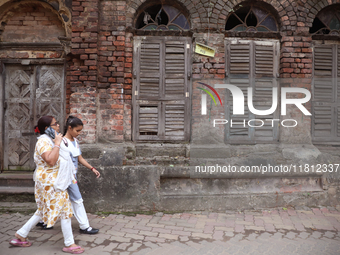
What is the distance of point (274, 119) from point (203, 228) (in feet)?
9.35

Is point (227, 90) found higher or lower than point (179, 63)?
lower

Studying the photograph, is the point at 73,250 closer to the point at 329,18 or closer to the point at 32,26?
the point at 32,26

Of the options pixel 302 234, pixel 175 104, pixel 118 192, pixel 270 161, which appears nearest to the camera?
pixel 302 234

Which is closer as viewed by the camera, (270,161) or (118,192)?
(118,192)

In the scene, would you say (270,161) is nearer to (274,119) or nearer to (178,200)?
(274,119)

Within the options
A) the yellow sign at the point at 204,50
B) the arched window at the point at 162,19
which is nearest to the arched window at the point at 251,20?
the yellow sign at the point at 204,50

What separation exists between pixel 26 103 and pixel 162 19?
3.46 metres

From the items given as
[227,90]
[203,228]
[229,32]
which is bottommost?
[203,228]

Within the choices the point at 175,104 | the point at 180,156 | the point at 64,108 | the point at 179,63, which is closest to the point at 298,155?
the point at 180,156

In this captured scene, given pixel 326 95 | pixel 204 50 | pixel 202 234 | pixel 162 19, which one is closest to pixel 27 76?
pixel 162 19

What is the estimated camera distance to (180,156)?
512 centimetres

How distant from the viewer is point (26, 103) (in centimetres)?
550

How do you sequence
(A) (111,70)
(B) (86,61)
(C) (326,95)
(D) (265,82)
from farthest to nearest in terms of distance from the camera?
1. (C) (326,95)
2. (D) (265,82)
3. (A) (111,70)
4. (B) (86,61)

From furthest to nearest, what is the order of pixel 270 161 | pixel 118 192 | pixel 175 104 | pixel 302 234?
1. pixel 175 104
2. pixel 270 161
3. pixel 118 192
4. pixel 302 234
